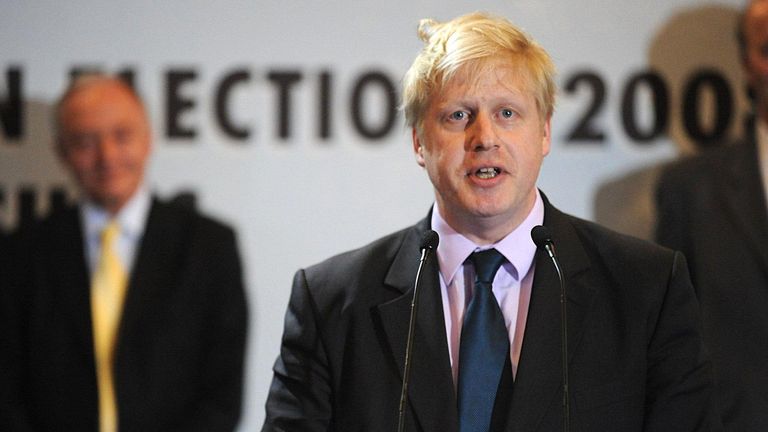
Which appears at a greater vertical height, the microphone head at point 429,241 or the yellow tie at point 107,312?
the microphone head at point 429,241

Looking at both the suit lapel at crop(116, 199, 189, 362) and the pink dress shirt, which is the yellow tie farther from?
the pink dress shirt

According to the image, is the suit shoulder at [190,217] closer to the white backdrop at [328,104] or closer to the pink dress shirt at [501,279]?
the white backdrop at [328,104]

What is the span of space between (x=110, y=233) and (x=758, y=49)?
76.3 inches

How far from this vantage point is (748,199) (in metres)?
2.79

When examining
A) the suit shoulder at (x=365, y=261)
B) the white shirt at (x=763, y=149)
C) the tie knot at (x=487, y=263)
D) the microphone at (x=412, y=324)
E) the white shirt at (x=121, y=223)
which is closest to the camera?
the microphone at (x=412, y=324)

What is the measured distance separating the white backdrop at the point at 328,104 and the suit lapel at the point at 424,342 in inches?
41.3

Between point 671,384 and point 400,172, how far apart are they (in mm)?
1353

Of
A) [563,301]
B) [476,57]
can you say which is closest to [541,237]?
[563,301]

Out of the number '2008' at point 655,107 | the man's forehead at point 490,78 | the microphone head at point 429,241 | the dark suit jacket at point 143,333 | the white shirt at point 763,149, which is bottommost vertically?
the dark suit jacket at point 143,333

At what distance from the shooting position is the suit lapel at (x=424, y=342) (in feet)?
5.85

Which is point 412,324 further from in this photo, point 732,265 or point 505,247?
point 732,265

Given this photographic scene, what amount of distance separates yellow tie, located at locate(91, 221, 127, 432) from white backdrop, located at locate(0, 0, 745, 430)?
9.1 inches

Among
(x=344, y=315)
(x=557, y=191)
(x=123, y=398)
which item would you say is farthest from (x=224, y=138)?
(x=344, y=315)

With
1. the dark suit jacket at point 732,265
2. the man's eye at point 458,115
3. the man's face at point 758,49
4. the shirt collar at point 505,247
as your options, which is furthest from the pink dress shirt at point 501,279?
the man's face at point 758,49
